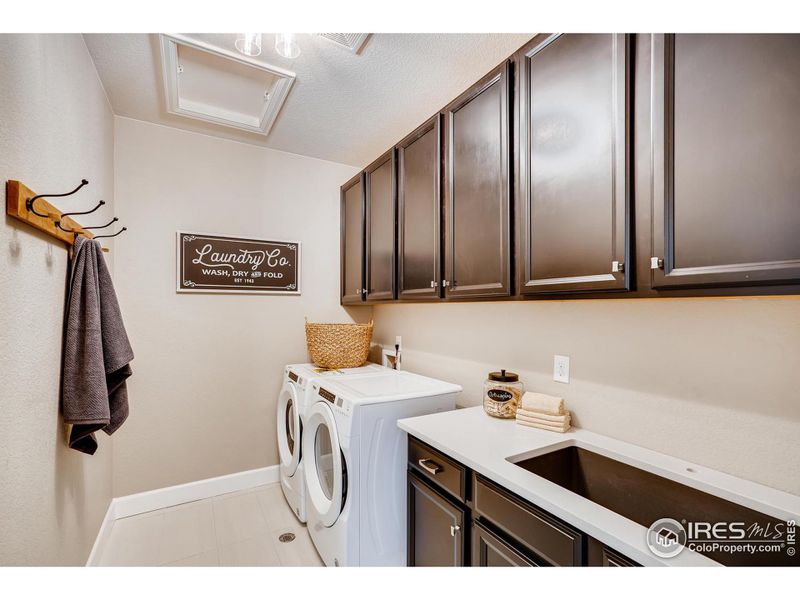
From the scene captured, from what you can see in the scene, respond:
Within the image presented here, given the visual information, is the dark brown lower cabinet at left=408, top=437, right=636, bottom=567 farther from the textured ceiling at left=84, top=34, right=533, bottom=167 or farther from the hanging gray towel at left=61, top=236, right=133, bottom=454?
the textured ceiling at left=84, top=34, right=533, bottom=167

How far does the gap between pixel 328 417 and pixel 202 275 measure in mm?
1476

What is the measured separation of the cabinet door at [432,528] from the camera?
4.25ft

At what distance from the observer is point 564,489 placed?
39.9 inches

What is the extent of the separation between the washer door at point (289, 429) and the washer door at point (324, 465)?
0.19 metres

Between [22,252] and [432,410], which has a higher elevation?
[22,252]

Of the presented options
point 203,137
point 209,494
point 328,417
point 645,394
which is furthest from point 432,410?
point 203,137

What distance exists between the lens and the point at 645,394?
1.31 m

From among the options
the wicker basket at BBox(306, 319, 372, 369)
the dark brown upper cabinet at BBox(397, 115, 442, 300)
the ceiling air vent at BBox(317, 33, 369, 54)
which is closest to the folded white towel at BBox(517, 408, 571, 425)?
the dark brown upper cabinet at BBox(397, 115, 442, 300)

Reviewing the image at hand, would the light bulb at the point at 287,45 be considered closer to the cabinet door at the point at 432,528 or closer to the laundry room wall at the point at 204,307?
the laundry room wall at the point at 204,307

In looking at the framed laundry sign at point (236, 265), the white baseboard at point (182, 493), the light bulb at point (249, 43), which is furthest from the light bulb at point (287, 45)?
the white baseboard at point (182, 493)

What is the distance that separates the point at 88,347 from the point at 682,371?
6.90ft

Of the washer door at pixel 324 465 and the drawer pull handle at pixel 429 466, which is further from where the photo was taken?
the washer door at pixel 324 465
